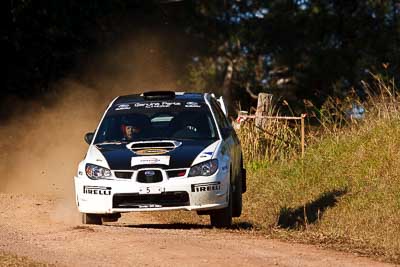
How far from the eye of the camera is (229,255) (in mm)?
11023

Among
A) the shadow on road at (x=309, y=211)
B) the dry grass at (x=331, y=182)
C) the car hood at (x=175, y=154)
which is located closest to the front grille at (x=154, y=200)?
the car hood at (x=175, y=154)

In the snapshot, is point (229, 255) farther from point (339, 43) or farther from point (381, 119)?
point (339, 43)

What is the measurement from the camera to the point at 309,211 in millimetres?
17203

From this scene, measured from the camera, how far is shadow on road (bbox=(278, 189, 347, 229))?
651 inches

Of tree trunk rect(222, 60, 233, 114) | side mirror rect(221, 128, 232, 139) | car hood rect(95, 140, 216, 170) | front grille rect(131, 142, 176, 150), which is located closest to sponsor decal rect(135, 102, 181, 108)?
side mirror rect(221, 128, 232, 139)

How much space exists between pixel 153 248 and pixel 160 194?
89.7 inches

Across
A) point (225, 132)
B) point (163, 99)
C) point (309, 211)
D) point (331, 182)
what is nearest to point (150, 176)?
point (225, 132)

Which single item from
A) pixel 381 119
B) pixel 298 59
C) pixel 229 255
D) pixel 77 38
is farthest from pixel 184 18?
pixel 229 255

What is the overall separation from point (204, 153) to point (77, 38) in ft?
68.1

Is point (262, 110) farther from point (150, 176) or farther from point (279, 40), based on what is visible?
point (279, 40)

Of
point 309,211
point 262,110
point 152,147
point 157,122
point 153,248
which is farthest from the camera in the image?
point 262,110

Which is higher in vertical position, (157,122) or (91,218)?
(157,122)

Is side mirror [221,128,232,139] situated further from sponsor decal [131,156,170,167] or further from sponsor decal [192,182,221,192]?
sponsor decal [131,156,170,167]

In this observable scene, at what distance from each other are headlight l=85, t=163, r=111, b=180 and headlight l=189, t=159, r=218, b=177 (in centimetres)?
99
